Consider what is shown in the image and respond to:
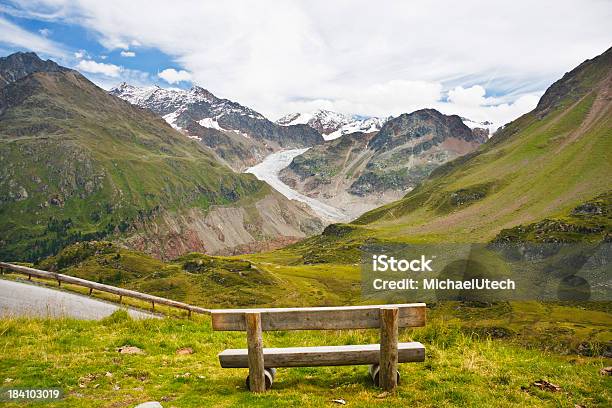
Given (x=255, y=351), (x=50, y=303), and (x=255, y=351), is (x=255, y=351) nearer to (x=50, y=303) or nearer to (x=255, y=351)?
(x=255, y=351)

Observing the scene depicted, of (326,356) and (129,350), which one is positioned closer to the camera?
(326,356)

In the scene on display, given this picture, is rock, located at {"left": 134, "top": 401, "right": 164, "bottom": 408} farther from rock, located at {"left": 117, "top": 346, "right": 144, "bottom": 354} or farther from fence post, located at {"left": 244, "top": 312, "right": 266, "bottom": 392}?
rock, located at {"left": 117, "top": 346, "right": 144, "bottom": 354}

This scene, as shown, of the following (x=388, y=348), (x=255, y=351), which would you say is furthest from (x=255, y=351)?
(x=388, y=348)

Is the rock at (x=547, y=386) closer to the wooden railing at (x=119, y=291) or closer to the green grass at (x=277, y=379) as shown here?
the green grass at (x=277, y=379)

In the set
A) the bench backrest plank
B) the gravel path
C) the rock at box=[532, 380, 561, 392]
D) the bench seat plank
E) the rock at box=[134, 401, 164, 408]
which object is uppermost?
the bench backrest plank

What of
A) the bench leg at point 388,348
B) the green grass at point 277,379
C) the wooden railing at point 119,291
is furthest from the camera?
the wooden railing at point 119,291

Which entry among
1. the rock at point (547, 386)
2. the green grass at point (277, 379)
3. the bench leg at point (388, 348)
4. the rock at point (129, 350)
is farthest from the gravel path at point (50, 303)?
the rock at point (547, 386)

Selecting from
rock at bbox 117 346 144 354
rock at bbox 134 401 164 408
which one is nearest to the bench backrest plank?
rock at bbox 134 401 164 408

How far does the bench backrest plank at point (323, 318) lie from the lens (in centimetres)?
1101

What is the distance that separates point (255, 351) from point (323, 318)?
191cm

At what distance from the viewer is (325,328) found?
11.1m

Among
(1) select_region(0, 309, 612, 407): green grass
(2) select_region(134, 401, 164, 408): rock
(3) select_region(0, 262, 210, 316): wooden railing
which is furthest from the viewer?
(3) select_region(0, 262, 210, 316): wooden railing

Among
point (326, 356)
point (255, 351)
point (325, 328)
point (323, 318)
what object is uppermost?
point (323, 318)

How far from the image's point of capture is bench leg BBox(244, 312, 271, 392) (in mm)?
10945
